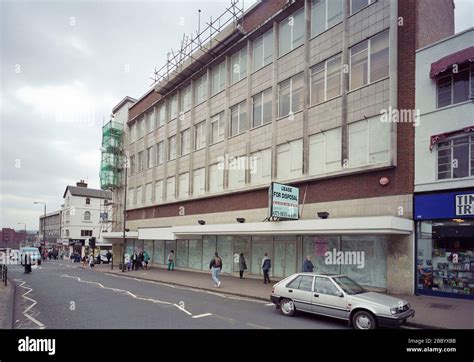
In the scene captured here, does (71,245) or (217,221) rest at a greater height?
(217,221)

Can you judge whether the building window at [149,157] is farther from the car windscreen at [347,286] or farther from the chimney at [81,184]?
the chimney at [81,184]

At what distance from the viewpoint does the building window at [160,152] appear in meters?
35.1

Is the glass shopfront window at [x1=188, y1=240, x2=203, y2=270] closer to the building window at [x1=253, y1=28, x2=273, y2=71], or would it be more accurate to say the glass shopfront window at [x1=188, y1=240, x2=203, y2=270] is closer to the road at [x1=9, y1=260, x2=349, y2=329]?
the road at [x1=9, y1=260, x2=349, y2=329]

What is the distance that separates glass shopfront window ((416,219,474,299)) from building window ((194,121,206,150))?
18.2m

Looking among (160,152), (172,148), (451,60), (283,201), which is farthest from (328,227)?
(160,152)

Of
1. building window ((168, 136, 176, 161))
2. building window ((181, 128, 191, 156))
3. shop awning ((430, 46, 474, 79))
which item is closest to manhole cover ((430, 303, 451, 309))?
shop awning ((430, 46, 474, 79))

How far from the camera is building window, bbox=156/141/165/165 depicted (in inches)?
1382

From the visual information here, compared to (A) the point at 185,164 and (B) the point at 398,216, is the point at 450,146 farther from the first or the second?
(A) the point at 185,164

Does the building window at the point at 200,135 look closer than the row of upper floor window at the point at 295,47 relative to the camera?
No

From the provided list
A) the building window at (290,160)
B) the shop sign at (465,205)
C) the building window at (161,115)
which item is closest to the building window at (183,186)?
the building window at (161,115)

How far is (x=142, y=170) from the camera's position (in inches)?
1516

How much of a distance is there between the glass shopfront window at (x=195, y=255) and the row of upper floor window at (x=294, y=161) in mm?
3922
